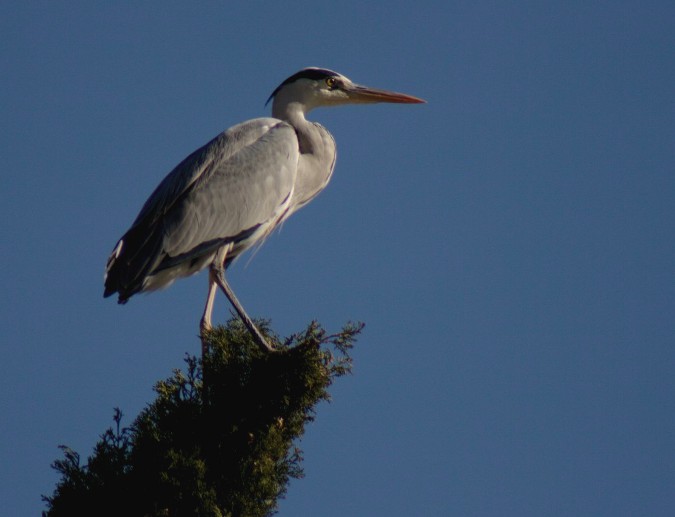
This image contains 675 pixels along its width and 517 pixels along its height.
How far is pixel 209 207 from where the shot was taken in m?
6.40

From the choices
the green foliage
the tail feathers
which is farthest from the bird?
the green foliage

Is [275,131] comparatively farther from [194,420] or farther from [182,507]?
[182,507]

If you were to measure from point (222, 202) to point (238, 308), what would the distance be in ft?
3.32

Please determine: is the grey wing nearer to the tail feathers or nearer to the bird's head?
the tail feathers

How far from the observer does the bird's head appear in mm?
7340

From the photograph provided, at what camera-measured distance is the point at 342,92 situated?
7.54 meters

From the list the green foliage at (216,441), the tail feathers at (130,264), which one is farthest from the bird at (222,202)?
the green foliage at (216,441)

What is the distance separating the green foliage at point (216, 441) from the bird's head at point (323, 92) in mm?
2977

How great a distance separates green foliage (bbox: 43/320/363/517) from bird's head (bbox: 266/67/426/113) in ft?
9.77

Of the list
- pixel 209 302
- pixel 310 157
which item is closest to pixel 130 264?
pixel 209 302

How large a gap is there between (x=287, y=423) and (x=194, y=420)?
446 millimetres

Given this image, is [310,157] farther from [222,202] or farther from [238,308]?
[238,308]

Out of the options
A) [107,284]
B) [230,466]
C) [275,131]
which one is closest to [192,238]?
[107,284]

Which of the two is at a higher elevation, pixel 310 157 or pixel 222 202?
pixel 310 157
